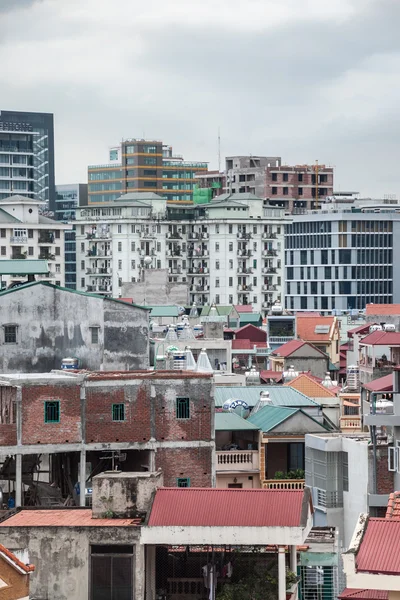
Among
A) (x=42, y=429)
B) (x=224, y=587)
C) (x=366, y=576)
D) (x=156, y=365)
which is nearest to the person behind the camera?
(x=366, y=576)

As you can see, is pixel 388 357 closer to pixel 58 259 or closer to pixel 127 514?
pixel 127 514

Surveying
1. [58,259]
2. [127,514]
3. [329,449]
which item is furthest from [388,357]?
[58,259]

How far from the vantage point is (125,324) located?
211 feet

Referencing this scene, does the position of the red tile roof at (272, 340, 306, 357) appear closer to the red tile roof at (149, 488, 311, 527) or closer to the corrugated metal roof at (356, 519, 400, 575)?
the red tile roof at (149, 488, 311, 527)

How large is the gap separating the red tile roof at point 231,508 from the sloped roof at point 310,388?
3533 cm

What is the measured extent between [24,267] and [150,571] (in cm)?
4164

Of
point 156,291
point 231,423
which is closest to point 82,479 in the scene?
point 231,423

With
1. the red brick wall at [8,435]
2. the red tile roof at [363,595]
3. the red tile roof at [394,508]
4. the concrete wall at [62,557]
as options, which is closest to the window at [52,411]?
the red brick wall at [8,435]

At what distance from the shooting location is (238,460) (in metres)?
60.1

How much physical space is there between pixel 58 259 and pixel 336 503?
13676cm

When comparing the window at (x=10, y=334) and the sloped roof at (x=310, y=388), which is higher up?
the window at (x=10, y=334)

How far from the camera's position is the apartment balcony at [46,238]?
615 ft

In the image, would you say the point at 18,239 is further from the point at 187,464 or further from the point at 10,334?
the point at 187,464

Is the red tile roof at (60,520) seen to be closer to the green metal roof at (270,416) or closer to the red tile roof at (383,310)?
the green metal roof at (270,416)
